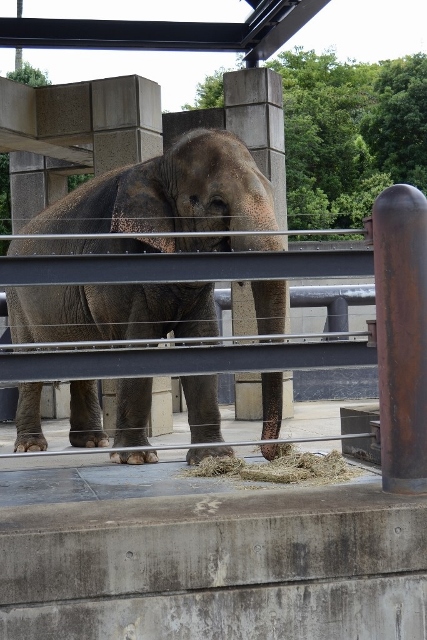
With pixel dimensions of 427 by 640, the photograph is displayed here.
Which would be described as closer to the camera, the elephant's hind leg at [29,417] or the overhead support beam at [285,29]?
the elephant's hind leg at [29,417]

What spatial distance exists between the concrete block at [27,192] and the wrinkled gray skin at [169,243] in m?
3.79

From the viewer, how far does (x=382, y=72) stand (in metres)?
45.3

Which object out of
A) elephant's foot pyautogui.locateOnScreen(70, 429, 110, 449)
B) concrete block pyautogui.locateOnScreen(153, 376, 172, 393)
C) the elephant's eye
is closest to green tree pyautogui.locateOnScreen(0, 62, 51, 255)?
concrete block pyautogui.locateOnScreen(153, 376, 172, 393)

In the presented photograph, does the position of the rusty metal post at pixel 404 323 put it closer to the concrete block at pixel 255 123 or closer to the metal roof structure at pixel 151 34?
the metal roof structure at pixel 151 34

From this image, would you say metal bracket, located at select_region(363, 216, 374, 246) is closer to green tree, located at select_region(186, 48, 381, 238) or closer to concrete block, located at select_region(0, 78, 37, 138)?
concrete block, located at select_region(0, 78, 37, 138)

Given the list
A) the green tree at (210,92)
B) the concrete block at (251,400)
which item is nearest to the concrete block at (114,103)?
the concrete block at (251,400)

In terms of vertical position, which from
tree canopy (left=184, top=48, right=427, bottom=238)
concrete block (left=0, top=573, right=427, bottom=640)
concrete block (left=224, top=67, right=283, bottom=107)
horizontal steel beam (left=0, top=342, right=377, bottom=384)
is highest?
tree canopy (left=184, top=48, right=427, bottom=238)

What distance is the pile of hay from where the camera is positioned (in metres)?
5.27

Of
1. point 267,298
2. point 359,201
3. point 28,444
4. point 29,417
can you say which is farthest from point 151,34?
point 359,201

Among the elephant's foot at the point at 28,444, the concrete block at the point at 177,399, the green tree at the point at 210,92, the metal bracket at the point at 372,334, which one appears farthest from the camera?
the green tree at the point at 210,92

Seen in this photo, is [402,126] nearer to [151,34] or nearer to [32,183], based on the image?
[32,183]

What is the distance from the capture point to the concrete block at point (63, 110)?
9.91 m

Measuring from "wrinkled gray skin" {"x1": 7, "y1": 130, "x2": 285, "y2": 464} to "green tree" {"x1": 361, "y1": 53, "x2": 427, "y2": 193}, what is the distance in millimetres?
34567

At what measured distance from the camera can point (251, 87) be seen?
10.5 meters
